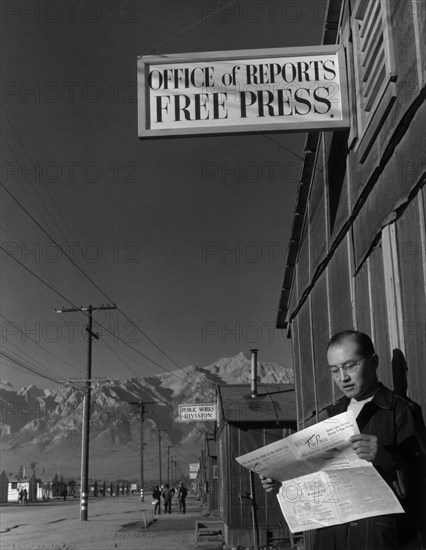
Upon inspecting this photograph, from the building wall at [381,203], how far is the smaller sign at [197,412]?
16925 millimetres

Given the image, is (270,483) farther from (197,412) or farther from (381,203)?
(197,412)

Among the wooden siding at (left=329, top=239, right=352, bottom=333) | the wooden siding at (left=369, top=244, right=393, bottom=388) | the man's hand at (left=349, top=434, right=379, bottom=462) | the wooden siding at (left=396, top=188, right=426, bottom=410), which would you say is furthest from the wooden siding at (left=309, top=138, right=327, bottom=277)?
the man's hand at (left=349, top=434, right=379, bottom=462)

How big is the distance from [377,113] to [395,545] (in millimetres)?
3202

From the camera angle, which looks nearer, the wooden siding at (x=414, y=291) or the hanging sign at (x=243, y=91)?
the wooden siding at (x=414, y=291)

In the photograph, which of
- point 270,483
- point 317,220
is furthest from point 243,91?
point 270,483

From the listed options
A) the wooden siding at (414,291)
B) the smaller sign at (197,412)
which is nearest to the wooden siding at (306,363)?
the wooden siding at (414,291)

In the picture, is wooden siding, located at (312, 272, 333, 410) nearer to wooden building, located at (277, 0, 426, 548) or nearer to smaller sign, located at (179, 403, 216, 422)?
wooden building, located at (277, 0, 426, 548)

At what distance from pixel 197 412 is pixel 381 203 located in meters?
20.8

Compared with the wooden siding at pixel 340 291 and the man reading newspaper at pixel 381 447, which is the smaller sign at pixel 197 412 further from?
the man reading newspaper at pixel 381 447

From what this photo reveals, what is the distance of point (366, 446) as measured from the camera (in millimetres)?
3676

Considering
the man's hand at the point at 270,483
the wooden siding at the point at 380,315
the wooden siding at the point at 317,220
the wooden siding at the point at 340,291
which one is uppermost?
the wooden siding at the point at 317,220

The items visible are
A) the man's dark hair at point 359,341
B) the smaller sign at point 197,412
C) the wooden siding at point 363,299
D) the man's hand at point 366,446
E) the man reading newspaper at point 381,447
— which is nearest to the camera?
the man's hand at point 366,446

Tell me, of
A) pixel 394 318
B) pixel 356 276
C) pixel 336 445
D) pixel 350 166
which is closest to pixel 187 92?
pixel 350 166

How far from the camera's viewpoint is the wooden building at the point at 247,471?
2033cm
